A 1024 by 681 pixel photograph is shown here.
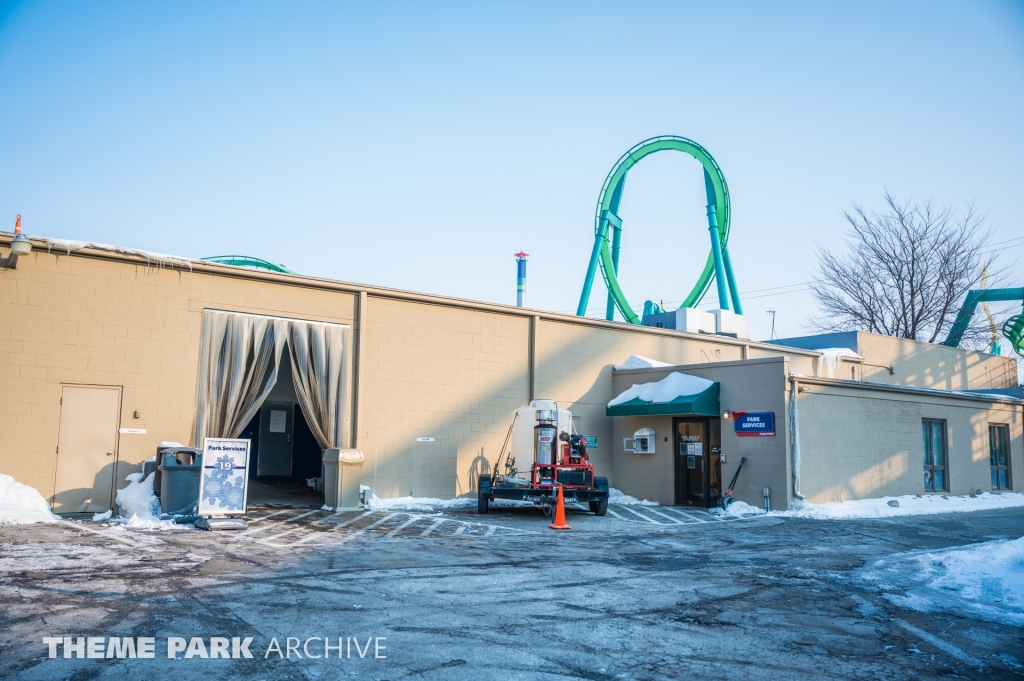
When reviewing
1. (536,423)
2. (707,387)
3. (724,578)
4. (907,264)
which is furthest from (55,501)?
(907,264)

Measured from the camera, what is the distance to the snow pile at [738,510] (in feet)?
58.7

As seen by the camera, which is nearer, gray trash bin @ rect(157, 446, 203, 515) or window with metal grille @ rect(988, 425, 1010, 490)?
gray trash bin @ rect(157, 446, 203, 515)

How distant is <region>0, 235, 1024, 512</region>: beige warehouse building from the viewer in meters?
15.0

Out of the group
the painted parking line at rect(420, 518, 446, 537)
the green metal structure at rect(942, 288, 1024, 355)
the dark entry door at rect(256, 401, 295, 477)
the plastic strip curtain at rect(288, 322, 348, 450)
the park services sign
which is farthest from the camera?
the green metal structure at rect(942, 288, 1024, 355)

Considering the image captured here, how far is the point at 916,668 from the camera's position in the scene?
600 centimetres

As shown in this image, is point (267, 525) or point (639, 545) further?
point (267, 525)

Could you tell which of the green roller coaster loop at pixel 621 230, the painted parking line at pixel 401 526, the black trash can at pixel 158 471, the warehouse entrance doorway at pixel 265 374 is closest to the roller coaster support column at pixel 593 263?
the green roller coaster loop at pixel 621 230

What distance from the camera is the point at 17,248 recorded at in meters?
14.3

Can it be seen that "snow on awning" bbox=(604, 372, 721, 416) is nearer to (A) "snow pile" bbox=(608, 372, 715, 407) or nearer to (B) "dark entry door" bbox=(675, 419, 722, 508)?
(A) "snow pile" bbox=(608, 372, 715, 407)

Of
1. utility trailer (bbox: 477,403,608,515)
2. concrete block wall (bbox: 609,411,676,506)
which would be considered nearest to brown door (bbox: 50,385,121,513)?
utility trailer (bbox: 477,403,608,515)

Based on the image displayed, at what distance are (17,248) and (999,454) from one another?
26256mm

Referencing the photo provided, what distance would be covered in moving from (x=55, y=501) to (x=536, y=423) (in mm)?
9535

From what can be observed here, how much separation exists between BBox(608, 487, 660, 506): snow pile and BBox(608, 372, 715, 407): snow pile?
2326 mm

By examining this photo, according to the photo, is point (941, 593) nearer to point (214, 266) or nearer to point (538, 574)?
point (538, 574)
